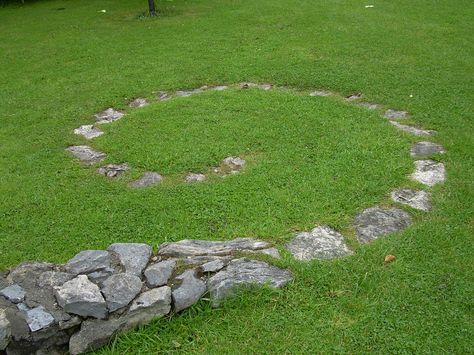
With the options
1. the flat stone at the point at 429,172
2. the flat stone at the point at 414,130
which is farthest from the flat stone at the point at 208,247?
the flat stone at the point at 414,130

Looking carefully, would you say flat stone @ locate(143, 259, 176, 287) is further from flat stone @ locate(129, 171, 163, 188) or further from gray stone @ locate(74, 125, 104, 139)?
gray stone @ locate(74, 125, 104, 139)

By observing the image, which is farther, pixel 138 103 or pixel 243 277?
pixel 138 103

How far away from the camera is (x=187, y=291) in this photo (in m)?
3.87

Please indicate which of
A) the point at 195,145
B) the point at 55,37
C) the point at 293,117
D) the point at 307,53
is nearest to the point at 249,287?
the point at 195,145

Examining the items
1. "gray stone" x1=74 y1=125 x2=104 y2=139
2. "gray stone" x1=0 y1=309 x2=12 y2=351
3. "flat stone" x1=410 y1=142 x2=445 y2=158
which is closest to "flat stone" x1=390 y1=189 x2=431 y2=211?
"flat stone" x1=410 y1=142 x2=445 y2=158

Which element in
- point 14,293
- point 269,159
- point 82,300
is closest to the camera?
point 82,300

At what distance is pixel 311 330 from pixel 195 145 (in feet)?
11.1

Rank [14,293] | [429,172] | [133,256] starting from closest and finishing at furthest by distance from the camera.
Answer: [14,293]
[133,256]
[429,172]

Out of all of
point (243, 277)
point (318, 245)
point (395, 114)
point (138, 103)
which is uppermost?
point (138, 103)

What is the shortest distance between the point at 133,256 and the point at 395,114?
465 cm

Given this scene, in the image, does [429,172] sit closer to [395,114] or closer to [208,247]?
[395,114]

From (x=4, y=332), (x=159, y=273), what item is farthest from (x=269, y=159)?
(x=4, y=332)

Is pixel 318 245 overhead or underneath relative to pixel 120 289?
underneath

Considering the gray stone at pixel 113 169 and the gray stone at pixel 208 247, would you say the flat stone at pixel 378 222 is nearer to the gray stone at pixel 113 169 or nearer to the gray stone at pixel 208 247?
the gray stone at pixel 208 247
